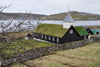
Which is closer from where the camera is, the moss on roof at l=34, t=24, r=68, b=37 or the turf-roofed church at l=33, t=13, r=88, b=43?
the turf-roofed church at l=33, t=13, r=88, b=43

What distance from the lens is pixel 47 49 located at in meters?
26.9

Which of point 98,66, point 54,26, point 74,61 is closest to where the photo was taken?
point 98,66

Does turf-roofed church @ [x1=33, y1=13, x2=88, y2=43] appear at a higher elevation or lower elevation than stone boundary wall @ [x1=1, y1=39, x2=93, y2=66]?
higher

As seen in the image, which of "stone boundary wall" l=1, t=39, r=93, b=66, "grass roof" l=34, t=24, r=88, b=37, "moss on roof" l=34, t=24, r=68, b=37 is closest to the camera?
"stone boundary wall" l=1, t=39, r=93, b=66

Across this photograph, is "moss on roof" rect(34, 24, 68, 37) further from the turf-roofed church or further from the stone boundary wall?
the stone boundary wall

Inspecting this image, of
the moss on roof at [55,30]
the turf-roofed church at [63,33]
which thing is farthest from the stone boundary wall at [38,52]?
the moss on roof at [55,30]

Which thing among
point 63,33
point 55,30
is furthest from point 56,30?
point 63,33

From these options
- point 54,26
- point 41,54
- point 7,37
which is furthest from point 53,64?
point 54,26

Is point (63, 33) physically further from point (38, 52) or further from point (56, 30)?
point (38, 52)

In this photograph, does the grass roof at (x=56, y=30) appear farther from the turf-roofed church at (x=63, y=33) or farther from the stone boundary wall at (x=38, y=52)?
the stone boundary wall at (x=38, y=52)

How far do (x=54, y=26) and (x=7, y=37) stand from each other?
92.2ft

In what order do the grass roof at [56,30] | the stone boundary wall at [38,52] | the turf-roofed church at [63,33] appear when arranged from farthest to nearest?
the grass roof at [56,30] → the turf-roofed church at [63,33] → the stone boundary wall at [38,52]

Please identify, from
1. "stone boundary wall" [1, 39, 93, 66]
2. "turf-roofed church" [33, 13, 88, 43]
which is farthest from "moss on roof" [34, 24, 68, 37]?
"stone boundary wall" [1, 39, 93, 66]

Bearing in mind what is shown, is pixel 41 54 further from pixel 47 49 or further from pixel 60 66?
pixel 60 66
